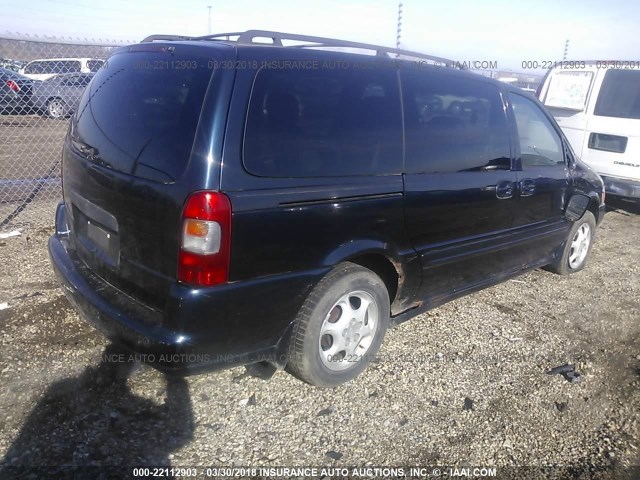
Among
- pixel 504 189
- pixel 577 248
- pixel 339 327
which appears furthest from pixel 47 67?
pixel 339 327

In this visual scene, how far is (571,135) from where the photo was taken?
7.43 metres

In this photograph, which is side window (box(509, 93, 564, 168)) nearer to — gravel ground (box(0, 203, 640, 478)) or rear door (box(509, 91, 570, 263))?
rear door (box(509, 91, 570, 263))

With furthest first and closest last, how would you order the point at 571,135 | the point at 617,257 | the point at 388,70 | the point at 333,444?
the point at 571,135, the point at 617,257, the point at 388,70, the point at 333,444

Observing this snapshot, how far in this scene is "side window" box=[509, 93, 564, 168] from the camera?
4137 mm

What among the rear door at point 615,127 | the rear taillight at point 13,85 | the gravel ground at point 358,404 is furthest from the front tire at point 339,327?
the rear taillight at point 13,85

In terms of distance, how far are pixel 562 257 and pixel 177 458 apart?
4.01 m

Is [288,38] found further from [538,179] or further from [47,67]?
[47,67]

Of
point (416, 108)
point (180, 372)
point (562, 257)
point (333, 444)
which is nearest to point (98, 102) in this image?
point (180, 372)

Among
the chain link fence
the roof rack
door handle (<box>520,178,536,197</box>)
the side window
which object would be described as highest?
the roof rack

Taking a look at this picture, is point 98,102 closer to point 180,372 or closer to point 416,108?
point 180,372

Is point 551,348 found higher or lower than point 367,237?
lower

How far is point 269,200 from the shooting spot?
248 cm

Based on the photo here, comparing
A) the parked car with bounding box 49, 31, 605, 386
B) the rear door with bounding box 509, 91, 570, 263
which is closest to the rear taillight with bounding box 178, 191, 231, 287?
the parked car with bounding box 49, 31, 605, 386

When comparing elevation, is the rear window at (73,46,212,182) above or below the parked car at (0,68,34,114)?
above
